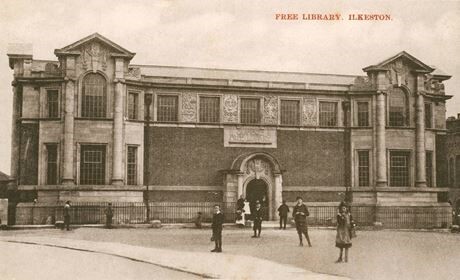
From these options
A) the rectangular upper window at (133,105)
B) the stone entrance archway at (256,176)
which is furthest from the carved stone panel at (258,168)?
the rectangular upper window at (133,105)

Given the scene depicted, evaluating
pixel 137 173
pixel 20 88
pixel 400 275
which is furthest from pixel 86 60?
pixel 400 275

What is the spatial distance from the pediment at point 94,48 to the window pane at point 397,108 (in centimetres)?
1521

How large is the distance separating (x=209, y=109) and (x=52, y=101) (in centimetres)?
854

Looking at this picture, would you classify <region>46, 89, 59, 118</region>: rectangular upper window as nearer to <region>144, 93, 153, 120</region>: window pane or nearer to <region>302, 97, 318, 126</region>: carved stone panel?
<region>144, 93, 153, 120</region>: window pane

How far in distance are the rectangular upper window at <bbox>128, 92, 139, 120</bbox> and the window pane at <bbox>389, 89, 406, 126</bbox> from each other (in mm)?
14641

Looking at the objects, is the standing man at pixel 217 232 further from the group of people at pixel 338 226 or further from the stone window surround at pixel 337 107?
the stone window surround at pixel 337 107

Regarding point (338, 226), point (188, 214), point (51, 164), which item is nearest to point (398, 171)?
point (188, 214)

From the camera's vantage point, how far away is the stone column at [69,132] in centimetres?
3353

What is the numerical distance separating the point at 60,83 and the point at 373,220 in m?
18.2

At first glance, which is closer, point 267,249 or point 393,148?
point 267,249

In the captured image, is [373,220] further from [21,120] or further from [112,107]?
[21,120]

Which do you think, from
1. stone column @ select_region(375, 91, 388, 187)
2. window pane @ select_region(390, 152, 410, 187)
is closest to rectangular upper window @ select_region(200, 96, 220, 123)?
stone column @ select_region(375, 91, 388, 187)

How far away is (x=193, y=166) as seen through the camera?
36000 millimetres

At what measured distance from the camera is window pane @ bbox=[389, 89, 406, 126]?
3794 cm
